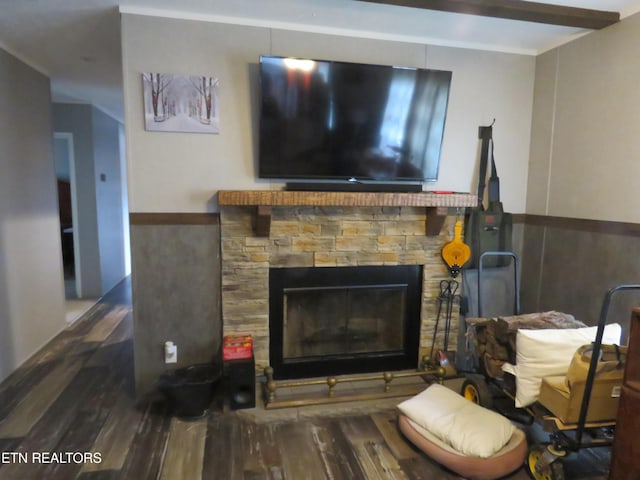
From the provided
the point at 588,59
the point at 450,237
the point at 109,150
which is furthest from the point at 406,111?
the point at 109,150

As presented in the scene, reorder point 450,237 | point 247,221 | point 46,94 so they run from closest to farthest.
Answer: point 247,221, point 450,237, point 46,94

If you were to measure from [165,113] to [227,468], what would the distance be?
2.03 m

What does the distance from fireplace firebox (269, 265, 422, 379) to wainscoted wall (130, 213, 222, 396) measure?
1.40ft

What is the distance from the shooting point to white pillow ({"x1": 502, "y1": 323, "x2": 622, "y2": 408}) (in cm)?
186

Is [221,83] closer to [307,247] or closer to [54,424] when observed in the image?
[307,247]

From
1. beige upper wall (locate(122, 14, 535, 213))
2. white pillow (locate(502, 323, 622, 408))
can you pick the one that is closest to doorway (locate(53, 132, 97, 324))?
beige upper wall (locate(122, 14, 535, 213))

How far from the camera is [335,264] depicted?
2.68 meters

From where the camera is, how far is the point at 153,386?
8.37 feet

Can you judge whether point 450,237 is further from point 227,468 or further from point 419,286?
point 227,468

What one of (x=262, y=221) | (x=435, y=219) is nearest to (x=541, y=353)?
(x=435, y=219)

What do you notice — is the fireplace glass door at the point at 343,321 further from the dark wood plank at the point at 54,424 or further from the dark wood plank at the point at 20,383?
the dark wood plank at the point at 20,383

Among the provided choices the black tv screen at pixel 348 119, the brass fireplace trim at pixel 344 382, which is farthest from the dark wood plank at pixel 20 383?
Answer: the black tv screen at pixel 348 119

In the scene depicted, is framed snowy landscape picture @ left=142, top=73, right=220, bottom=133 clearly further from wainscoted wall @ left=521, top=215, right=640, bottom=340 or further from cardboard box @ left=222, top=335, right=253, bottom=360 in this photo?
wainscoted wall @ left=521, top=215, right=640, bottom=340

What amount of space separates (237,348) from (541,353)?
170 centimetres
